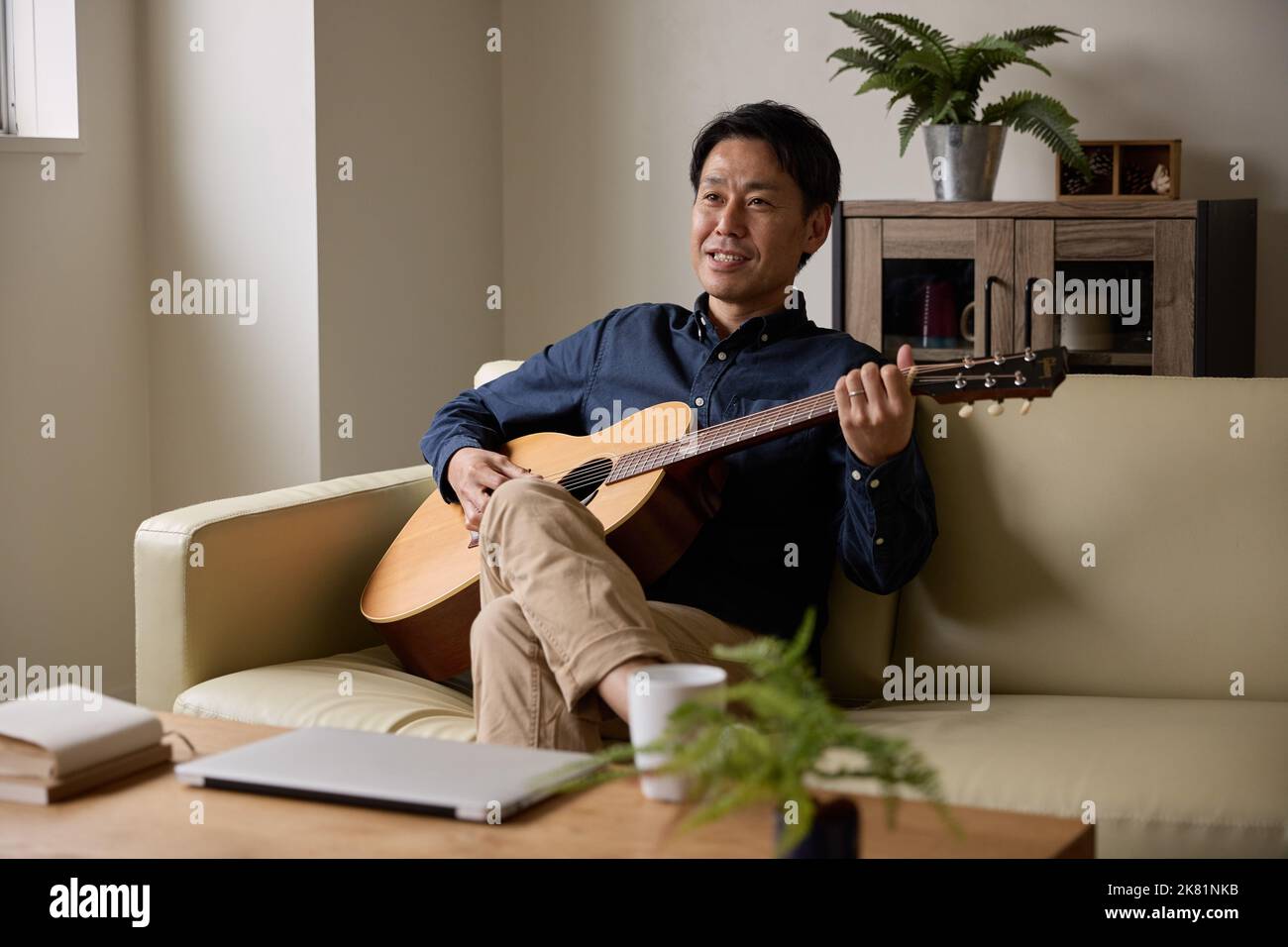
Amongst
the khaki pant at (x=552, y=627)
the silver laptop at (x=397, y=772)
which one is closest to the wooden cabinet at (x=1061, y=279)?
the khaki pant at (x=552, y=627)

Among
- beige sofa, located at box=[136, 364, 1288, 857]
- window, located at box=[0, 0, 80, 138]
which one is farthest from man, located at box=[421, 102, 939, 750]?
window, located at box=[0, 0, 80, 138]

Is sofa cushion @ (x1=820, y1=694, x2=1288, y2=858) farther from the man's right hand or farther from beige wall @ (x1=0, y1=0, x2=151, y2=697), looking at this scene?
beige wall @ (x1=0, y1=0, x2=151, y2=697)

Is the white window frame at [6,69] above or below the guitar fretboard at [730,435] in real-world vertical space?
above

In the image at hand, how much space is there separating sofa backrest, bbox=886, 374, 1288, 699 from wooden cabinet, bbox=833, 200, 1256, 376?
51.0 inches

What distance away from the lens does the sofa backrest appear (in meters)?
1.89

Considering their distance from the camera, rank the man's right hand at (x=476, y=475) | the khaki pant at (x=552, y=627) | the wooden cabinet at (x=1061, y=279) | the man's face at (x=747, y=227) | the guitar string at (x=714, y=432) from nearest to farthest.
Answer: the khaki pant at (x=552, y=627) < the guitar string at (x=714, y=432) < the man's right hand at (x=476, y=475) < the man's face at (x=747, y=227) < the wooden cabinet at (x=1061, y=279)

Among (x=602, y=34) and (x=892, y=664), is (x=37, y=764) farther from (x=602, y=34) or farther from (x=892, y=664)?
(x=602, y=34)

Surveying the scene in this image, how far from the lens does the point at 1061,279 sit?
3.25 m

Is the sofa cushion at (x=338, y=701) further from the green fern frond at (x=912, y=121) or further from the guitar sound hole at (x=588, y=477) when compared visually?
the green fern frond at (x=912, y=121)

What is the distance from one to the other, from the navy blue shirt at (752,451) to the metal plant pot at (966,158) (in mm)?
1260

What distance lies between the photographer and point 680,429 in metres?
2.00

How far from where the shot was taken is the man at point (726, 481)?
156 cm

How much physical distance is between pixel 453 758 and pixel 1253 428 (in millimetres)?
1204
